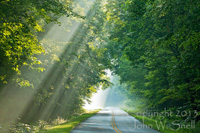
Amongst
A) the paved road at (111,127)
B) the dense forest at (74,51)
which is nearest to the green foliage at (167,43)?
the dense forest at (74,51)

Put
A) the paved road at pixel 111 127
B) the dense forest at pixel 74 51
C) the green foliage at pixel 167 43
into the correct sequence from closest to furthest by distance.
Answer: the dense forest at pixel 74 51
the green foliage at pixel 167 43
the paved road at pixel 111 127

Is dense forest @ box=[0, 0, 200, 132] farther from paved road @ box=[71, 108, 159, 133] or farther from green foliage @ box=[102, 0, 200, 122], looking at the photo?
paved road @ box=[71, 108, 159, 133]

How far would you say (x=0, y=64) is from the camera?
1253 centimetres

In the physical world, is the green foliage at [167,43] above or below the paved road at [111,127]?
above

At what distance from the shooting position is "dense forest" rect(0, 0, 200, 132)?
961 cm

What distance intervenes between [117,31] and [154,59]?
8691 millimetres

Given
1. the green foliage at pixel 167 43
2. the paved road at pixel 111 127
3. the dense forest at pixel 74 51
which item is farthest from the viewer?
the paved road at pixel 111 127

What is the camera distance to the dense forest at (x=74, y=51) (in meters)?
9.61

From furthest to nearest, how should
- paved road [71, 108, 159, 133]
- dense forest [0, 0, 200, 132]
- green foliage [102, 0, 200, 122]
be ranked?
paved road [71, 108, 159, 133] < green foliage [102, 0, 200, 122] < dense forest [0, 0, 200, 132]

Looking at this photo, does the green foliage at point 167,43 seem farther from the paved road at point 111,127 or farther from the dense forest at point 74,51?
the paved road at point 111,127

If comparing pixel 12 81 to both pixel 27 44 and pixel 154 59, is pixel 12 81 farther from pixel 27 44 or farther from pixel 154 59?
pixel 154 59

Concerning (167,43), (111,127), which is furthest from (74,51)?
(167,43)

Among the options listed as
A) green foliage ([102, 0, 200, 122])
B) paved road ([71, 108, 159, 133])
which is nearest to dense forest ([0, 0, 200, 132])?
green foliage ([102, 0, 200, 122])

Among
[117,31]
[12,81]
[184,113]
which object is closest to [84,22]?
[117,31]
